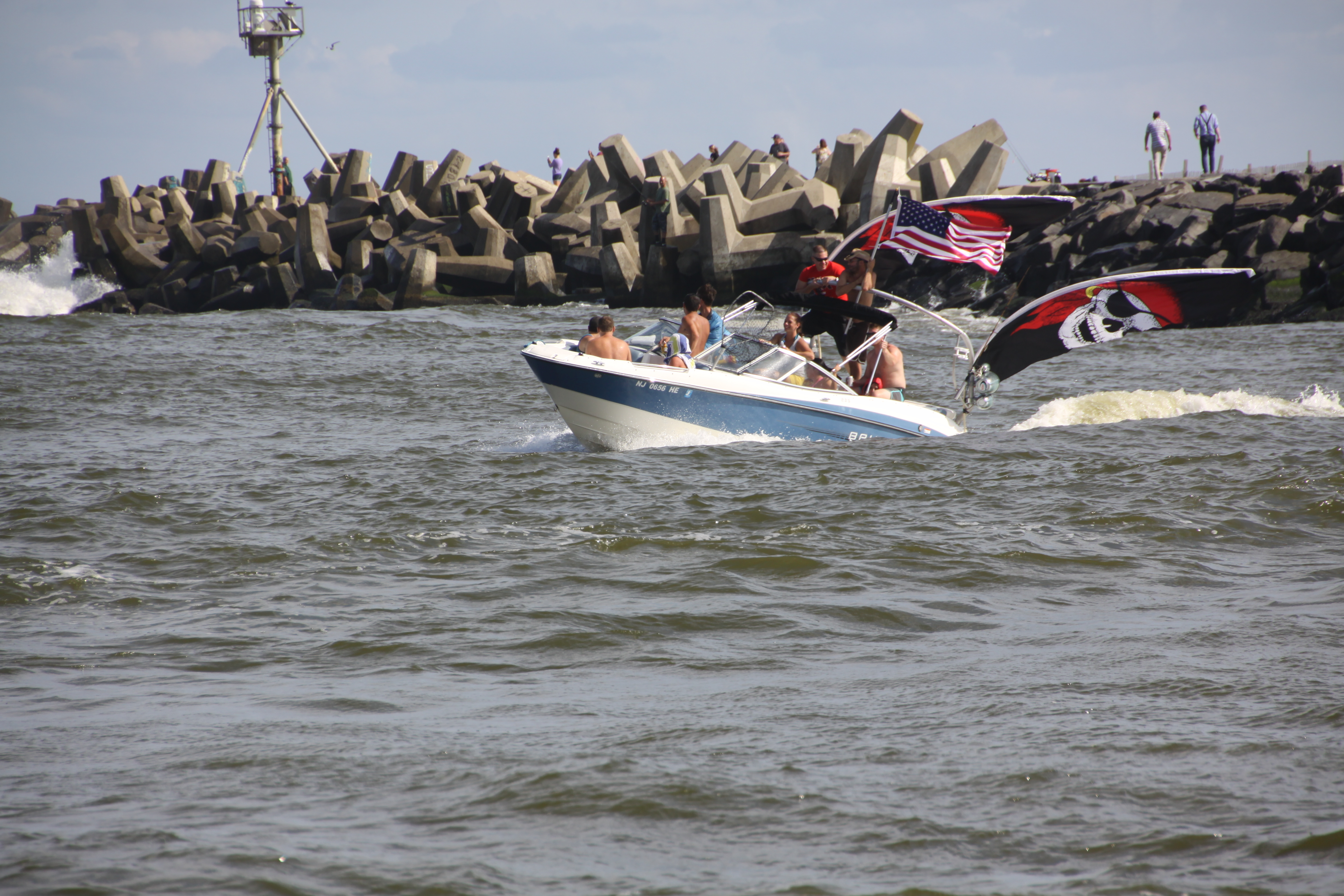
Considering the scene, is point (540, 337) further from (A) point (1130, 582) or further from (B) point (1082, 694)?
(B) point (1082, 694)

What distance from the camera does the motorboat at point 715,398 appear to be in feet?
32.5

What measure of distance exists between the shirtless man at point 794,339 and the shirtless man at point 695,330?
0.73 meters

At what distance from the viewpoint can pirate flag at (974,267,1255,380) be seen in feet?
35.6

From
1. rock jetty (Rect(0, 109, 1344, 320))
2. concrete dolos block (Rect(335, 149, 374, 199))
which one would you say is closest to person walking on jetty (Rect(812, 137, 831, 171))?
rock jetty (Rect(0, 109, 1344, 320))

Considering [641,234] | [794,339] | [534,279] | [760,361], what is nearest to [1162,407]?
[794,339]

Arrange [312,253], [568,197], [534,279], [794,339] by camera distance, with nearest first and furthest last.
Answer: [794,339] → [534,279] → [312,253] → [568,197]

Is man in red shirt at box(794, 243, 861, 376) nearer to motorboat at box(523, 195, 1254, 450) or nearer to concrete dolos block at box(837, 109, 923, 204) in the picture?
motorboat at box(523, 195, 1254, 450)

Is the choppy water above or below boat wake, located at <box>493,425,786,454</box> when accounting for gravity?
below

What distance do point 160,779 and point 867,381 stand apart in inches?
336

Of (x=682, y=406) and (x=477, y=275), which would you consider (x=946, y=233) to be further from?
(x=477, y=275)

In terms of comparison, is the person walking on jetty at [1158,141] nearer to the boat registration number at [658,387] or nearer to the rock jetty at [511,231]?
the rock jetty at [511,231]

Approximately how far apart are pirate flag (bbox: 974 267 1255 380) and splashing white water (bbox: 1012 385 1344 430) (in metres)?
0.96

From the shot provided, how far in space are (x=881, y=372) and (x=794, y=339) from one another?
95 centimetres

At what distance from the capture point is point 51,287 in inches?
1261
